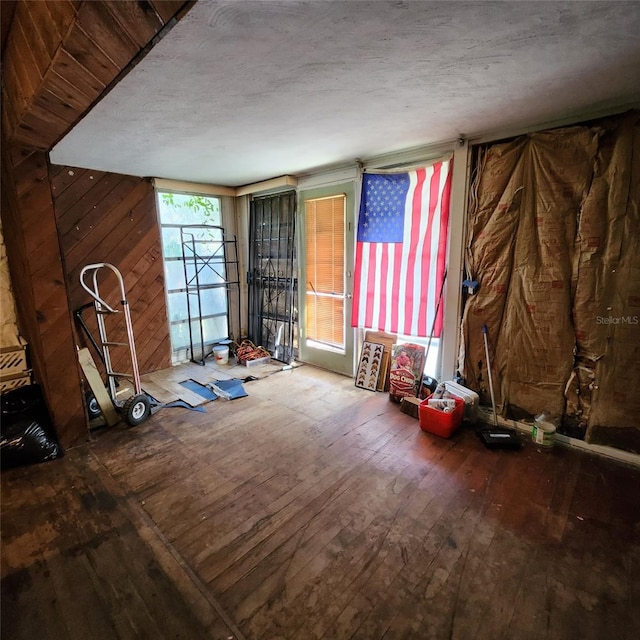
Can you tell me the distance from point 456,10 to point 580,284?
6.74 ft

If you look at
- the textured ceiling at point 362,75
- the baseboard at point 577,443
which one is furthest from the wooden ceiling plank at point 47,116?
the baseboard at point 577,443

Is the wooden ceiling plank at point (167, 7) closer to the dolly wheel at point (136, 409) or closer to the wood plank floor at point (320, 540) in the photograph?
the wood plank floor at point (320, 540)

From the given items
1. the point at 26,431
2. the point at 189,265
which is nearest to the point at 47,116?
the point at 26,431

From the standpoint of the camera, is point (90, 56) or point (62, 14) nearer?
point (62, 14)

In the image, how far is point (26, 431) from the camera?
97.9 inches

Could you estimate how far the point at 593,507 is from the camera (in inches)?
80.0

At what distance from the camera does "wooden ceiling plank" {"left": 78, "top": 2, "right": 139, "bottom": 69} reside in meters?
0.98

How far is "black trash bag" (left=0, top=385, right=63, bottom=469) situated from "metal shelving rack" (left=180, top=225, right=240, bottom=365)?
2.13m

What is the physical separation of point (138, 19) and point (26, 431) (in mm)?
2809

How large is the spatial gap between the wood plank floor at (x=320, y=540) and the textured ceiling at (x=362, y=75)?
2.45m

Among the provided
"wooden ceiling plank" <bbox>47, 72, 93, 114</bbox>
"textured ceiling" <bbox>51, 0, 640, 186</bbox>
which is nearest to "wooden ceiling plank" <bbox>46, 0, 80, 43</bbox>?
"wooden ceiling plank" <bbox>47, 72, 93, 114</bbox>

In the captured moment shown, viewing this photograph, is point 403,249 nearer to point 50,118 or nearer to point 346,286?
point 346,286

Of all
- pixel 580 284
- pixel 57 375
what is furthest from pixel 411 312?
pixel 57 375

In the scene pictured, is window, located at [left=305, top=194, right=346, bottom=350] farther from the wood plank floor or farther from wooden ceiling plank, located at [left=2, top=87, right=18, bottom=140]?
wooden ceiling plank, located at [left=2, top=87, right=18, bottom=140]
